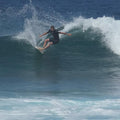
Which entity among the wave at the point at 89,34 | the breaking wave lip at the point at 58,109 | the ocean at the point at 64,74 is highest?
the wave at the point at 89,34

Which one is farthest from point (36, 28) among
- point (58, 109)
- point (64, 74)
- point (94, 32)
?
point (58, 109)

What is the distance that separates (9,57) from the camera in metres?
21.5

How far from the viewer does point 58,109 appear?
1452 cm

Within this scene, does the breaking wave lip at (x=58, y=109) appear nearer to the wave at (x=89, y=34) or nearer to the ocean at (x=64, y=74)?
the ocean at (x=64, y=74)

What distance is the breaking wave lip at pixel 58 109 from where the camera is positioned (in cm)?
1400

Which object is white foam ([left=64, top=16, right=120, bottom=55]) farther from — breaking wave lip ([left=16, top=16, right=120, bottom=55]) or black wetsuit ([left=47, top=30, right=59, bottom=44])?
black wetsuit ([left=47, top=30, right=59, bottom=44])

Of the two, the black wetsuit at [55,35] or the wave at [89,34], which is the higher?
the wave at [89,34]

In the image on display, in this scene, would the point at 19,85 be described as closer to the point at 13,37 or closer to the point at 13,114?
the point at 13,114

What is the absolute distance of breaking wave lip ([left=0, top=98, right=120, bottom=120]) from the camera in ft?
45.9

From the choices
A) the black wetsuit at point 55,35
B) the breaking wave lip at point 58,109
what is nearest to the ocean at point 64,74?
the breaking wave lip at point 58,109

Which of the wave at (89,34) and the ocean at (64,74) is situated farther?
the wave at (89,34)

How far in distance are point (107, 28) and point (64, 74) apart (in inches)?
294

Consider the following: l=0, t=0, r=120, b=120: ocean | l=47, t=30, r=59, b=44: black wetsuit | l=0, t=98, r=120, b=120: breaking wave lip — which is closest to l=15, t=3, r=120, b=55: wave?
l=0, t=0, r=120, b=120: ocean

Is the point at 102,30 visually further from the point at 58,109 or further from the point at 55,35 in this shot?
the point at 58,109
